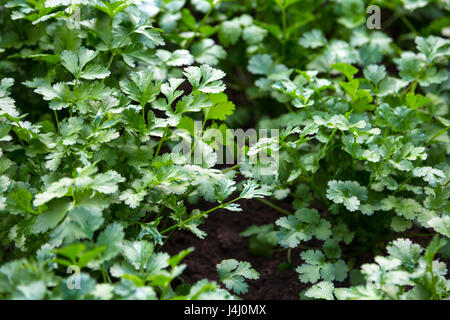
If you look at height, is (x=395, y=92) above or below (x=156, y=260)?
above

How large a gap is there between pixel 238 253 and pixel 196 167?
541mm

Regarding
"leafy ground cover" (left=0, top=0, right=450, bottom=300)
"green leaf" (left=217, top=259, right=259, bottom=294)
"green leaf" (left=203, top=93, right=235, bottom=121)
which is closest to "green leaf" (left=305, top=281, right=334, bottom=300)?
"leafy ground cover" (left=0, top=0, right=450, bottom=300)

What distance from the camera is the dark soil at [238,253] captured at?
4.96ft

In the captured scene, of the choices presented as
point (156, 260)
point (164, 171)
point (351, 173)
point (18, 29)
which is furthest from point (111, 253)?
point (18, 29)

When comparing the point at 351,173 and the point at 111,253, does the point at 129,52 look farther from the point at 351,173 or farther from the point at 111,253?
the point at 351,173

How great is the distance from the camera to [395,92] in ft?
5.13

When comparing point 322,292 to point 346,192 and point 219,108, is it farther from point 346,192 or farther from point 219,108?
point 219,108

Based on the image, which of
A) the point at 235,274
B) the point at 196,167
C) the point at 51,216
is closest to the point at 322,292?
the point at 235,274

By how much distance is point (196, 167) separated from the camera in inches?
47.3

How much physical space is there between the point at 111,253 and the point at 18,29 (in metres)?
0.91

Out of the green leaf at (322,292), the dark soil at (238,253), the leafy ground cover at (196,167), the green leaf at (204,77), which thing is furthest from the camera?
the dark soil at (238,253)

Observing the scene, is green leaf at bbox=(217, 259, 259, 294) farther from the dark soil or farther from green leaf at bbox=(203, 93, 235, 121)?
green leaf at bbox=(203, 93, 235, 121)

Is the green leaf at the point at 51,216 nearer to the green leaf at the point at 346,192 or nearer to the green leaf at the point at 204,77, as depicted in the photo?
the green leaf at the point at 204,77

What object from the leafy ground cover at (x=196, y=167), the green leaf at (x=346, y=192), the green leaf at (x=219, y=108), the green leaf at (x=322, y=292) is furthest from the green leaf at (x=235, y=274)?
the green leaf at (x=219, y=108)
